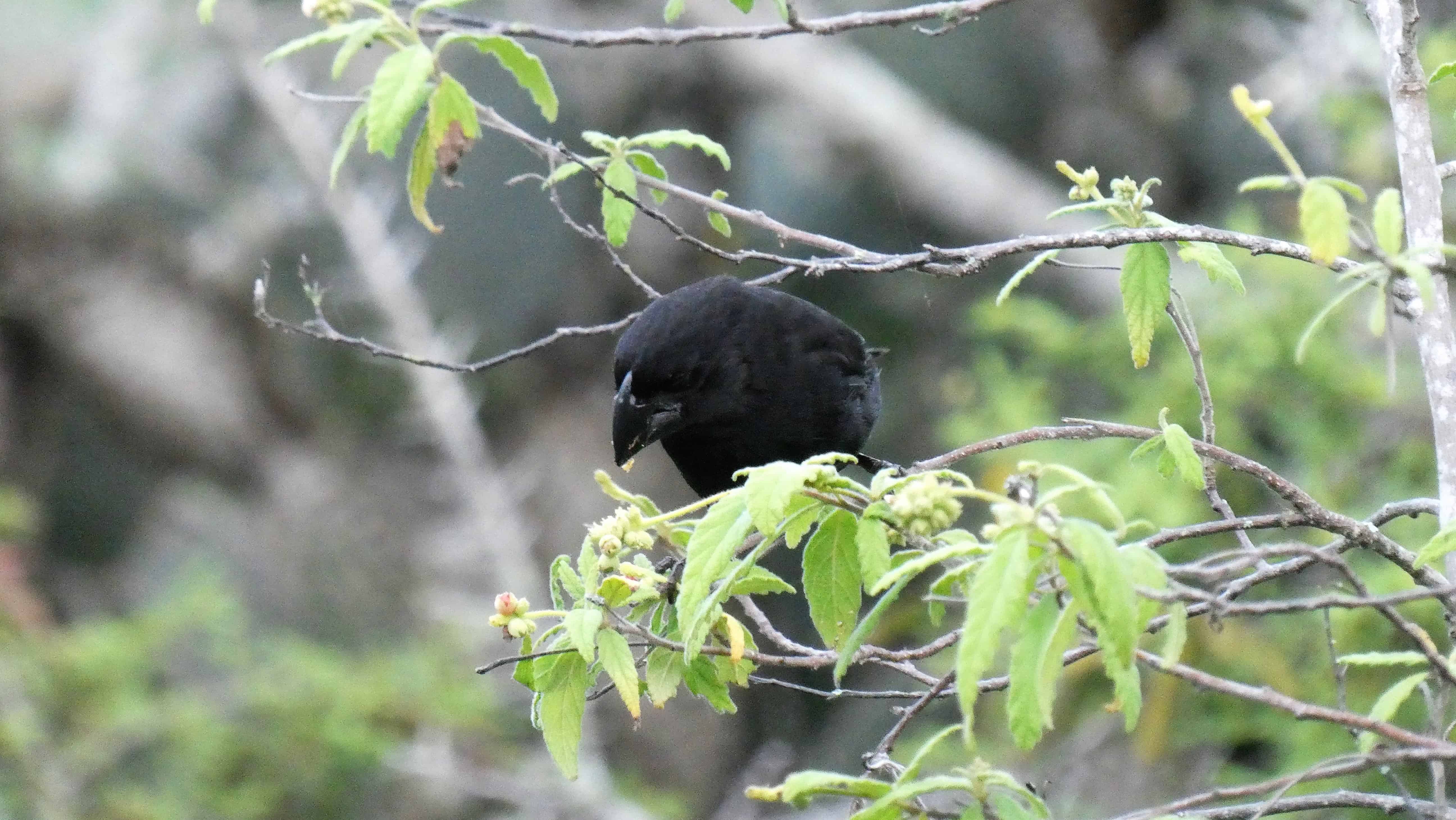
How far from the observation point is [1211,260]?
201 centimetres

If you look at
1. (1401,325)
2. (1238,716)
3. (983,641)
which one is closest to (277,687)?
(1238,716)

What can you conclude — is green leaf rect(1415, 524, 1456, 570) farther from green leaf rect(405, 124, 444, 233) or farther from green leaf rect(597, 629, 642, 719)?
green leaf rect(405, 124, 444, 233)

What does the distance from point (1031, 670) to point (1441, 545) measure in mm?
588

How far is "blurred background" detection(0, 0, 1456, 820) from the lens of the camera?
537 centimetres

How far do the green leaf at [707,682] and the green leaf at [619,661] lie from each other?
171mm

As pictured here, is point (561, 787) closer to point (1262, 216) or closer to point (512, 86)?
point (512, 86)

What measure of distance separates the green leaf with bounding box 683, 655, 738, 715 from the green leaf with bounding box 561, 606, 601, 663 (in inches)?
9.1

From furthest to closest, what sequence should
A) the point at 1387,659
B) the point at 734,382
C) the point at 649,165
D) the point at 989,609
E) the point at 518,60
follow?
the point at 734,382 < the point at 649,165 < the point at 518,60 < the point at 1387,659 < the point at 989,609

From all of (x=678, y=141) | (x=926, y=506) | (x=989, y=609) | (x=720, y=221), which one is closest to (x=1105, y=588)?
(x=989, y=609)

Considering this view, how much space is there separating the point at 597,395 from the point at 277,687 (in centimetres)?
316

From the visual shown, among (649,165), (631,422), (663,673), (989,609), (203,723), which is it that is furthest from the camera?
(203,723)

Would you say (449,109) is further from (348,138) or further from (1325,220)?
(1325,220)

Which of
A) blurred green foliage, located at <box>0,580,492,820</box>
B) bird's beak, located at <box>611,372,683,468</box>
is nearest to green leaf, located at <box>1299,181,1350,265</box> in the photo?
bird's beak, located at <box>611,372,683,468</box>

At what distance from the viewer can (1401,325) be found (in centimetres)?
536
